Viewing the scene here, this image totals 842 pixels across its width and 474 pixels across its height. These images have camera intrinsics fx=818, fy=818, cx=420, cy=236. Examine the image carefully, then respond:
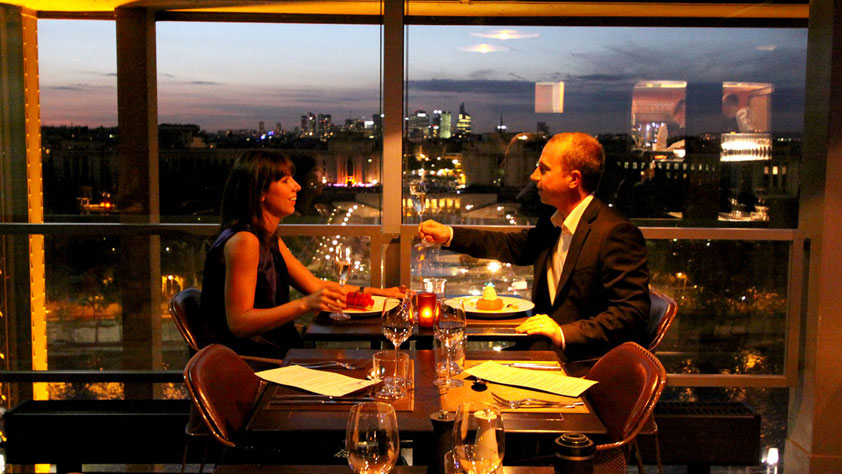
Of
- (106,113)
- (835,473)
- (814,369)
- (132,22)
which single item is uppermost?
(132,22)

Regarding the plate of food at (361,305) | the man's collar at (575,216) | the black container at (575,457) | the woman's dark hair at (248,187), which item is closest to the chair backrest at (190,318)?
the woman's dark hair at (248,187)

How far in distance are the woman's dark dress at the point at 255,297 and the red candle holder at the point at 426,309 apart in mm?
677

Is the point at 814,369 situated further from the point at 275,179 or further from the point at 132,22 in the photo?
the point at 132,22

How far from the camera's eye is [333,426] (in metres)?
2.00

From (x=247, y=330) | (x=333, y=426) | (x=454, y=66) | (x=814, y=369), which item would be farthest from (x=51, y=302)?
(x=814, y=369)

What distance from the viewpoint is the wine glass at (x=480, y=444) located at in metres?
1.54

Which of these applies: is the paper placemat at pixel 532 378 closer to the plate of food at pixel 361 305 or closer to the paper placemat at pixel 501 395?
the paper placemat at pixel 501 395

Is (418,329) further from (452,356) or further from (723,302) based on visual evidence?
(723,302)

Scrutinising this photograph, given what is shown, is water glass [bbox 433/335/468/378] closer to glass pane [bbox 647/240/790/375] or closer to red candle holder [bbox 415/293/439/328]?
red candle holder [bbox 415/293/439/328]

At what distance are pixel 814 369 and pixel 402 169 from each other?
2.39 meters

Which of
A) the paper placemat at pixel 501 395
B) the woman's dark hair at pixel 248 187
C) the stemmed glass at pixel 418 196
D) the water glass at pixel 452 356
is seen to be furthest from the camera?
the stemmed glass at pixel 418 196

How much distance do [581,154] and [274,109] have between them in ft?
6.35

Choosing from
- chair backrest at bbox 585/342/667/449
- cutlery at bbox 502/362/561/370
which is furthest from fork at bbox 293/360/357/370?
chair backrest at bbox 585/342/667/449

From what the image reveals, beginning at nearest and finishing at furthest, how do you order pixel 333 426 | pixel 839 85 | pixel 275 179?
pixel 333 426
pixel 275 179
pixel 839 85
